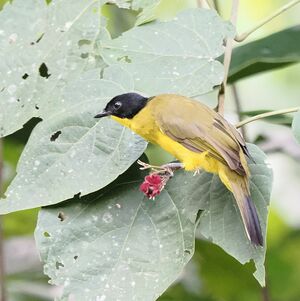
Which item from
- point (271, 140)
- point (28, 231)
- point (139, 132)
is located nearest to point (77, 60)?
point (139, 132)

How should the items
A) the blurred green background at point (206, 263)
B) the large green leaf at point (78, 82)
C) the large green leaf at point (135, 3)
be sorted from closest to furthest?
the large green leaf at point (78, 82) → the large green leaf at point (135, 3) → the blurred green background at point (206, 263)

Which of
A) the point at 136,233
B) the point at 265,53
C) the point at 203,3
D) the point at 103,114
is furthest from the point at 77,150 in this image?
the point at 265,53

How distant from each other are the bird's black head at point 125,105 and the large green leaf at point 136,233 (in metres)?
0.15

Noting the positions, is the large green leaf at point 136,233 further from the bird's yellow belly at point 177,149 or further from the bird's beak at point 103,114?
the bird's beak at point 103,114

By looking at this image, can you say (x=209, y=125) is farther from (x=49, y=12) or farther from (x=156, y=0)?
(x=49, y=12)

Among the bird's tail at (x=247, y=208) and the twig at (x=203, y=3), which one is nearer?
the bird's tail at (x=247, y=208)

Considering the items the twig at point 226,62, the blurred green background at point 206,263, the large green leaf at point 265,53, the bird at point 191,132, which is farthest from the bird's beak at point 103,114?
the blurred green background at point 206,263

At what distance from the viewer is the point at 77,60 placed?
1.78 meters

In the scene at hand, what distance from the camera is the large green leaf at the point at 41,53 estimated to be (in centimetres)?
171

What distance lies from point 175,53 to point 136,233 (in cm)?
41

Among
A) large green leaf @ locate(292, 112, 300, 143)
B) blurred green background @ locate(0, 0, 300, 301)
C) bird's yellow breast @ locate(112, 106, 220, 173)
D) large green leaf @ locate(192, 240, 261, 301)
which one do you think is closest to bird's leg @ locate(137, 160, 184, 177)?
bird's yellow breast @ locate(112, 106, 220, 173)

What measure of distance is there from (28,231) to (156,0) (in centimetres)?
152

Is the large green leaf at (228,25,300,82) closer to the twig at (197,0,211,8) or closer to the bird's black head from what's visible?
the twig at (197,0,211,8)

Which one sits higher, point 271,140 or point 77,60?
point 77,60
